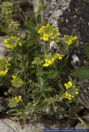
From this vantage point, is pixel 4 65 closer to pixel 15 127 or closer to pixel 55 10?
pixel 15 127

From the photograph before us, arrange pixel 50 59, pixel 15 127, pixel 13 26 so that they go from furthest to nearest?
pixel 15 127, pixel 13 26, pixel 50 59

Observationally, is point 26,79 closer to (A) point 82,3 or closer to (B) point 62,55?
(B) point 62,55

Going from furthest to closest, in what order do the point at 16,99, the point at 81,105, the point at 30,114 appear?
the point at 81,105
the point at 30,114
the point at 16,99

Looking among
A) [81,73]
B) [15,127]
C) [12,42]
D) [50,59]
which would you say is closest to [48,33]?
[50,59]

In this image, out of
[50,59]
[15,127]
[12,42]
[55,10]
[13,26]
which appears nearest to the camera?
[50,59]

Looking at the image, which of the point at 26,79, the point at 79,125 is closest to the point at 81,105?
the point at 79,125

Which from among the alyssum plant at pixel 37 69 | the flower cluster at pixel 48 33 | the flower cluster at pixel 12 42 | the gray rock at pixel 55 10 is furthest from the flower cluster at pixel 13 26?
the gray rock at pixel 55 10
